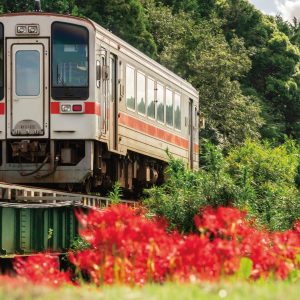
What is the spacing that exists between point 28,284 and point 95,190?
18292 millimetres

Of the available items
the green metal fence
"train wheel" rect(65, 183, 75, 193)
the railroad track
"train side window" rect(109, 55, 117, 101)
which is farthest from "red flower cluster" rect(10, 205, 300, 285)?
"train side window" rect(109, 55, 117, 101)

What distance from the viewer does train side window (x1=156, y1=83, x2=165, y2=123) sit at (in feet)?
96.7

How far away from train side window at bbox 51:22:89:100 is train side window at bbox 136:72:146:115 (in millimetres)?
3909

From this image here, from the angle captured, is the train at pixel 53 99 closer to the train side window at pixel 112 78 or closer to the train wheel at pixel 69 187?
the train wheel at pixel 69 187

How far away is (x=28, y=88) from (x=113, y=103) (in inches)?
80.9

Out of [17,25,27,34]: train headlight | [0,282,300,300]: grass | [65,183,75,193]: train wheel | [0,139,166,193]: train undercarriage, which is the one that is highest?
[17,25,27,34]: train headlight

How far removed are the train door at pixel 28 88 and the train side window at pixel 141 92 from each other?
419cm

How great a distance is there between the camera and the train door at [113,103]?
2412 cm

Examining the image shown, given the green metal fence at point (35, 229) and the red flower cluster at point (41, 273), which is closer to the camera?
the red flower cluster at point (41, 273)

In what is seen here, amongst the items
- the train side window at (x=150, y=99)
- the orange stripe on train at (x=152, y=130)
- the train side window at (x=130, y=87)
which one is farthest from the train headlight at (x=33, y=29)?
the train side window at (x=150, y=99)

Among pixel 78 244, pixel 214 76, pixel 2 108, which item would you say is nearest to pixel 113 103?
pixel 2 108

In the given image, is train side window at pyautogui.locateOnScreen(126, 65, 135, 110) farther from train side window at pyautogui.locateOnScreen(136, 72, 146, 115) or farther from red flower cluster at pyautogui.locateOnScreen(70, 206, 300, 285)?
red flower cluster at pyautogui.locateOnScreen(70, 206, 300, 285)

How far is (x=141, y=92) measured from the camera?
2731cm

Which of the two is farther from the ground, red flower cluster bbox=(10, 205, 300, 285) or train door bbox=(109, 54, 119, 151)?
train door bbox=(109, 54, 119, 151)
